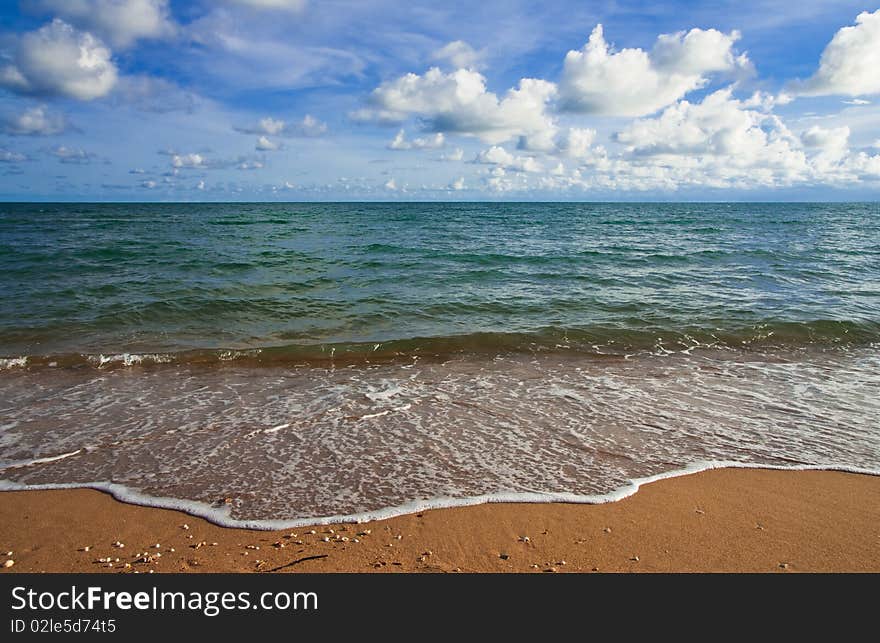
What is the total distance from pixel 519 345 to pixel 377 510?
7021 mm

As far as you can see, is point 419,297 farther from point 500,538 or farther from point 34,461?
point 500,538

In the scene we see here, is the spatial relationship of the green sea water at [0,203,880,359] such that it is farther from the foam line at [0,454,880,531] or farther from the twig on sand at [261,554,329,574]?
the twig on sand at [261,554,329,574]

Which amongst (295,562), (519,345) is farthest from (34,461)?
(519,345)

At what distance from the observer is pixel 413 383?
8711 millimetres

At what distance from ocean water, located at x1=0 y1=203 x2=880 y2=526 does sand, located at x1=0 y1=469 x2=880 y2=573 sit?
301 millimetres

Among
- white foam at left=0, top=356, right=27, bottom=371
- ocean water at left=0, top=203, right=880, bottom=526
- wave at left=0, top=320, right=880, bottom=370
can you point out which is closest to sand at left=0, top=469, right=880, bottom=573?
ocean water at left=0, top=203, right=880, bottom=526

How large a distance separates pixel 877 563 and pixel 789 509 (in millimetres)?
802

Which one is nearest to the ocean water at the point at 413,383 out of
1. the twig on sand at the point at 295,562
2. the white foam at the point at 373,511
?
the white foam at the point at 373,511

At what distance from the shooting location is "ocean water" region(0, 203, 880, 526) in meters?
5.38

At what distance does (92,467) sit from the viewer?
5.55 metres

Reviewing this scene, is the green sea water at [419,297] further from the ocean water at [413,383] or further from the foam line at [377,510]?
the foam line at [377,510]

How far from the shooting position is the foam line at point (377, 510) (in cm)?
440
